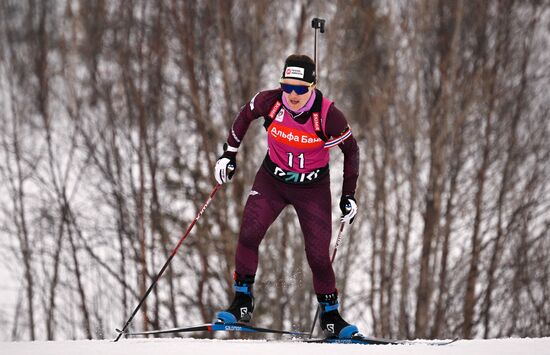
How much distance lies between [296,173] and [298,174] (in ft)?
0.05

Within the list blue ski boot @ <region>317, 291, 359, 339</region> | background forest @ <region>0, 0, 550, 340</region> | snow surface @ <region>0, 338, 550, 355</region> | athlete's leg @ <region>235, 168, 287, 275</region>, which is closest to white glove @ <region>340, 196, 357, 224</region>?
athlete's leg @ <region>235, 168, 287, 275</region>

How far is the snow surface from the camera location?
176 inches

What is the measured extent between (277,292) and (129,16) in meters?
5.85

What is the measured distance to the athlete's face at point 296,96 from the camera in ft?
16.6

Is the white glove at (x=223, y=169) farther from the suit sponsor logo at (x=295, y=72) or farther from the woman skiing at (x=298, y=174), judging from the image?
the suit sponsor logo at (x=295, y=72)

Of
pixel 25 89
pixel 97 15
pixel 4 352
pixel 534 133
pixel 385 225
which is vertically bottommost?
pixel 4 352

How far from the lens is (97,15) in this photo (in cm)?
1570

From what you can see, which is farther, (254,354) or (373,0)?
(373,0)

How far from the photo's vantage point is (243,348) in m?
4.59

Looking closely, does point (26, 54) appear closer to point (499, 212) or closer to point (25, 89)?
point (25, 89)

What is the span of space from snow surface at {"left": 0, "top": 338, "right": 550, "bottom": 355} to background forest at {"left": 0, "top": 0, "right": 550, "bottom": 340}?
774 centimetres

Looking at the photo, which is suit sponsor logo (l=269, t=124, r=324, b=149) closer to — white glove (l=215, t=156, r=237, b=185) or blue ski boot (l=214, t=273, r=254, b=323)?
white glove (l=215, t=156, r=237, b=185)

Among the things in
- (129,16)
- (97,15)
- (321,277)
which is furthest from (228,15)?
(321,277)

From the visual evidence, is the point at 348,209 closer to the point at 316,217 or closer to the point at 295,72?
the point at 316,217
